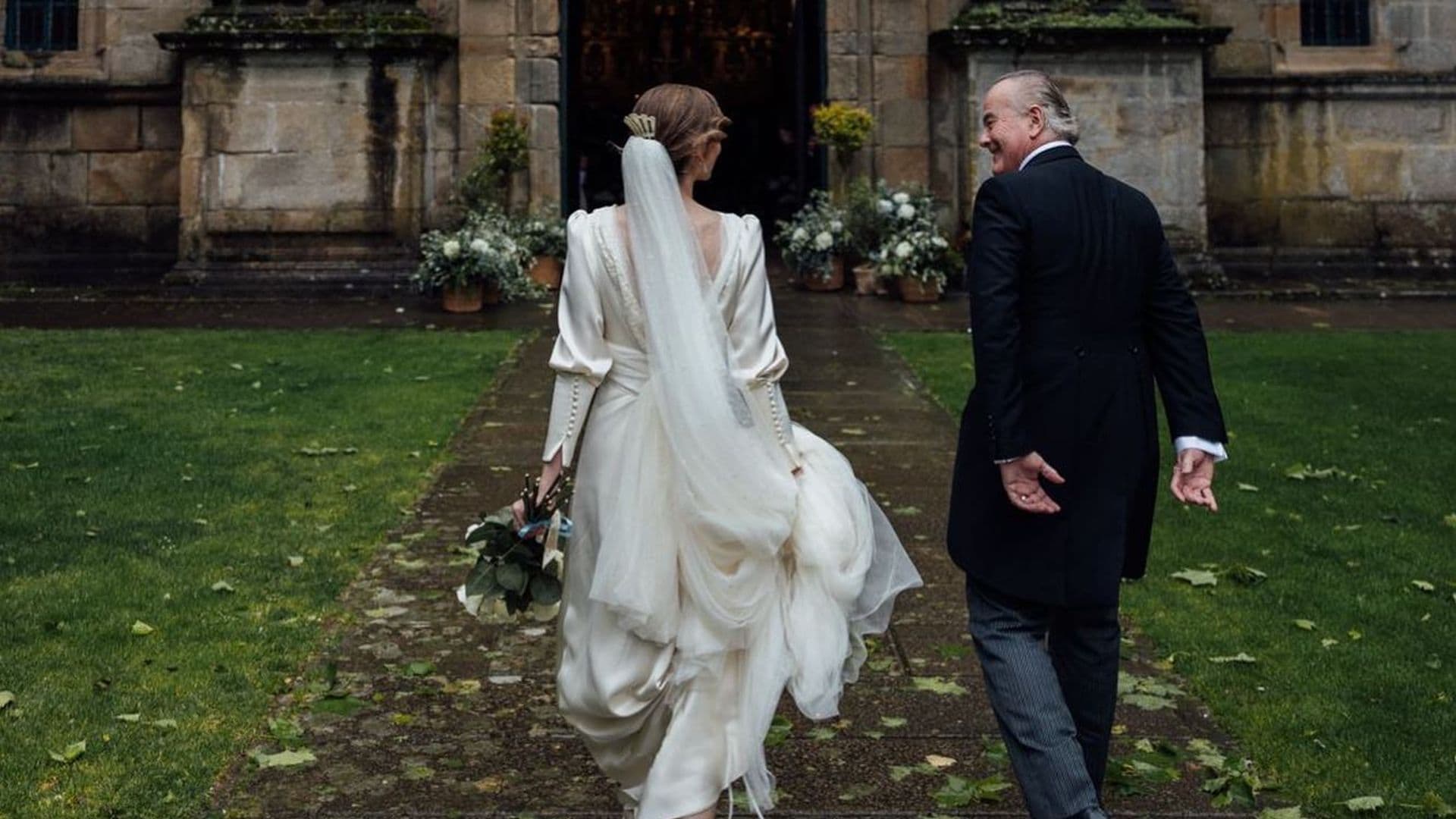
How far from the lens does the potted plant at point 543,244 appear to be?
55.0ft

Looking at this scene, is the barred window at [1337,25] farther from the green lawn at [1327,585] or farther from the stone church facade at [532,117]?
the green lawn at [1327,585]

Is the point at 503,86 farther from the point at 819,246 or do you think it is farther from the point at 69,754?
the point at 69,754

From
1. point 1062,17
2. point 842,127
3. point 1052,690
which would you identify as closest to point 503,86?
point 842,127

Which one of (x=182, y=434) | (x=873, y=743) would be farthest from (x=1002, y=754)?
(x=182, y=434)

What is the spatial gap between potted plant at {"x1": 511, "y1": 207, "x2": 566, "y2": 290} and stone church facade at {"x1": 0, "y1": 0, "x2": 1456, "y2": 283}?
51cm

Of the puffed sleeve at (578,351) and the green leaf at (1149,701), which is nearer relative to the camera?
the puffed sleeve at (578,351)

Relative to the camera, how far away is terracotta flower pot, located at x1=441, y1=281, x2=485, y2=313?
15773 mm

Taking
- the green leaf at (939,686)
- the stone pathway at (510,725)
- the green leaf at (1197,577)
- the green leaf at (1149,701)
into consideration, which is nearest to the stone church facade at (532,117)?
the stone pathway at (510,725)

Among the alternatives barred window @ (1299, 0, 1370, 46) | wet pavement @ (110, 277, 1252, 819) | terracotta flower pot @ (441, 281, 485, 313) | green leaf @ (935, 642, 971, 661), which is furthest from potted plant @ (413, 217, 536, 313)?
green leaf @ (935, 642, 971, 661)

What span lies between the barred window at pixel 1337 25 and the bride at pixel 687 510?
50.9 ft

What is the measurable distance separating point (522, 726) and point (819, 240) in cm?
1169

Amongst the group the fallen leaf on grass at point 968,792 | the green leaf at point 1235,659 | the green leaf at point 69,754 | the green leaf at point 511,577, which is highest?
the green leaf at point 511,577

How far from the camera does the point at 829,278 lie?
17.2 m

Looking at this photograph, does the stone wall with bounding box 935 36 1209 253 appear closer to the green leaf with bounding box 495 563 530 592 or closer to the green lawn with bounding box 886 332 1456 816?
the green lawn with bounding box 886 332 1456 816
